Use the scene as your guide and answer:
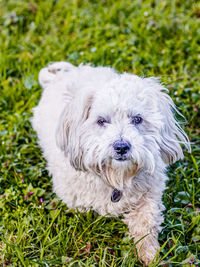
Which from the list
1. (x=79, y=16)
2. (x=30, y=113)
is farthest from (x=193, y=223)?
(x=79, y=16)

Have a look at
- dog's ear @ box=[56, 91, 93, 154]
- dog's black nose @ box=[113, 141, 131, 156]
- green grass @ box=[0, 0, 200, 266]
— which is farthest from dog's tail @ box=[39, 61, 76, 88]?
dog's black nose @ box=[113, 141, 131, 156]

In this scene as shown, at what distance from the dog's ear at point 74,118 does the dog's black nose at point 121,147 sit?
1.34ft

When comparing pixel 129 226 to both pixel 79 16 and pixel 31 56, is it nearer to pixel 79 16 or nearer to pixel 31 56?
pixel 31 56

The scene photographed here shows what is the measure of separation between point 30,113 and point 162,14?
2465mm

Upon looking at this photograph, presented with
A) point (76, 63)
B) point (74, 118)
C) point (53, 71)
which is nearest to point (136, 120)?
point (74, 118)

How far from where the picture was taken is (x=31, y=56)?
4969mm

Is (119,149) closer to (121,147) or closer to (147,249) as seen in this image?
(121,147)

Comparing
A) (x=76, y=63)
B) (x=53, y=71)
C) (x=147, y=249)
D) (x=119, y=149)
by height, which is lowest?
(x=147, y=249)

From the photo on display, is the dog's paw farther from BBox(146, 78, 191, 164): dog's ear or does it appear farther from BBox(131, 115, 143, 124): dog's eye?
BBox(131, 115, 143, 124): dog's eye

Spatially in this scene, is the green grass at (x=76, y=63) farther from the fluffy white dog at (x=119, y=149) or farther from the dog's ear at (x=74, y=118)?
the dog's ear at (x=74, y=118)

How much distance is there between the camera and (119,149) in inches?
97.7

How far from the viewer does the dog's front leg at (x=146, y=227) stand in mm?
2955

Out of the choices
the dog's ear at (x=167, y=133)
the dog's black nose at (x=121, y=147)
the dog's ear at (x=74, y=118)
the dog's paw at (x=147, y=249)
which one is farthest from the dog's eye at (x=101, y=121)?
the dog's paw at (x=147, y=249)

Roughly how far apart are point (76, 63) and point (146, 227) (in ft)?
8.24
